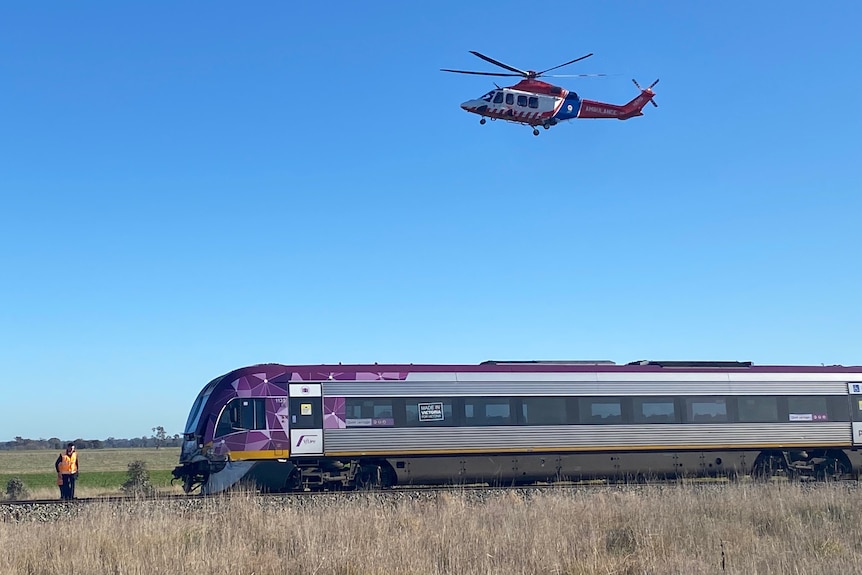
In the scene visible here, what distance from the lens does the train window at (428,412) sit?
20344 mm

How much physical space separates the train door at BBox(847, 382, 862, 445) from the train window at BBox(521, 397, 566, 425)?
8136 mm

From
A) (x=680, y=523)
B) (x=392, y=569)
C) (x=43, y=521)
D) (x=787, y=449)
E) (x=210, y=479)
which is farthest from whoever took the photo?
(x=787, y=449)

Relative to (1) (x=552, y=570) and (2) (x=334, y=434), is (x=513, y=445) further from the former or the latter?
(1) (x=552, y=570)

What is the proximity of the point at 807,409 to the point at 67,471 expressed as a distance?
17.9 metres

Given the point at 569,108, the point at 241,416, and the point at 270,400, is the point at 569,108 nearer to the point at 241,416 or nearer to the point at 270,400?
the point at 270,400

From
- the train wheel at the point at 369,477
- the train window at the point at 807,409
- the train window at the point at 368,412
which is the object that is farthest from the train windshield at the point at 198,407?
the train window at the point at 807,409

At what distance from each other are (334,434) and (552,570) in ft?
33.6

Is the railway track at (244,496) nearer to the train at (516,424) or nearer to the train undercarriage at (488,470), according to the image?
the train undercarriage at (488,470)

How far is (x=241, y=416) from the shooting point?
770 inches

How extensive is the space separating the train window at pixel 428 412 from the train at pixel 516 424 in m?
0.02

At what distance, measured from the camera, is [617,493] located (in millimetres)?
16562

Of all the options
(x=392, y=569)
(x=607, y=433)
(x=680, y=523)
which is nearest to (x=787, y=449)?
(x=607, y=433)

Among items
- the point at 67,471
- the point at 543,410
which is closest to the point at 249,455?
the point at 67,471

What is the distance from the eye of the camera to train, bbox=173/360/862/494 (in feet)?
64.6
